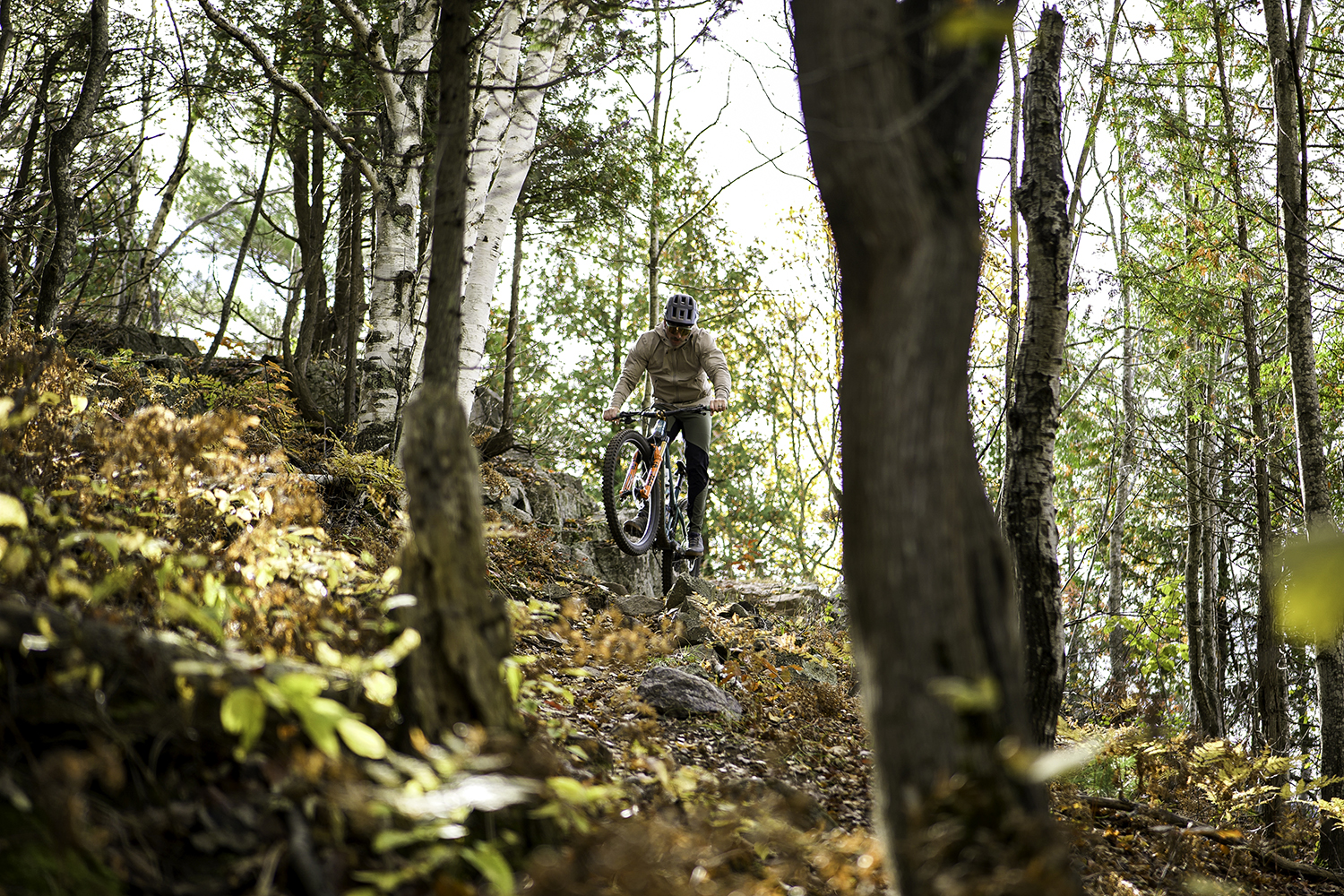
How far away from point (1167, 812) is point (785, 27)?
21.0 ft

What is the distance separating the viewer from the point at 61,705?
7.14 feet

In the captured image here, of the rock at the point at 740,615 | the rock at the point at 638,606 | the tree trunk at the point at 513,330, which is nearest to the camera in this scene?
the rock at the point at 638,606

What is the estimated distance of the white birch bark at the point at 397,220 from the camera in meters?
8.17

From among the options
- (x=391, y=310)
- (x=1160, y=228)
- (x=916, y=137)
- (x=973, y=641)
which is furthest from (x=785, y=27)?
(x=1160, y=228)

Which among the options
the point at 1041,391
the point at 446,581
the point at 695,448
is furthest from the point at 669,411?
the point at 446,581

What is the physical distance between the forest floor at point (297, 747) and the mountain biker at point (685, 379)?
3007mm

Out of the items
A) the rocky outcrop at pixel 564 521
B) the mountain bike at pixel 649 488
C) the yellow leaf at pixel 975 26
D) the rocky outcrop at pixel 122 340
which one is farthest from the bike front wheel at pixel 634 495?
the yellow leaf at pixel 975 26

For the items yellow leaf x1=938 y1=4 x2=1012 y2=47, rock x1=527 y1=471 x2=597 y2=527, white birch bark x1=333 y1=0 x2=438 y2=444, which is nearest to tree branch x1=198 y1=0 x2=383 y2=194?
white birch bark x1=333 y1=0 x2=438 y2=444

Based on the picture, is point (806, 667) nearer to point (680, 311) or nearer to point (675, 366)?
point (675, 366)

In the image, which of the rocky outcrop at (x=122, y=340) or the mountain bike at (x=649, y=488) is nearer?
the mountain bike at (x=649, y=488)

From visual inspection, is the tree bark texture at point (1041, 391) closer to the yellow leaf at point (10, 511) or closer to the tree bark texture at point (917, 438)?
the tree bark texture at point (917, 438)

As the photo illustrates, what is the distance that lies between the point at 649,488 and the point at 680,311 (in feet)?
→ 5.57

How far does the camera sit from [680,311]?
789cm

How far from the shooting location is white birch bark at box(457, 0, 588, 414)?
8141 mm
